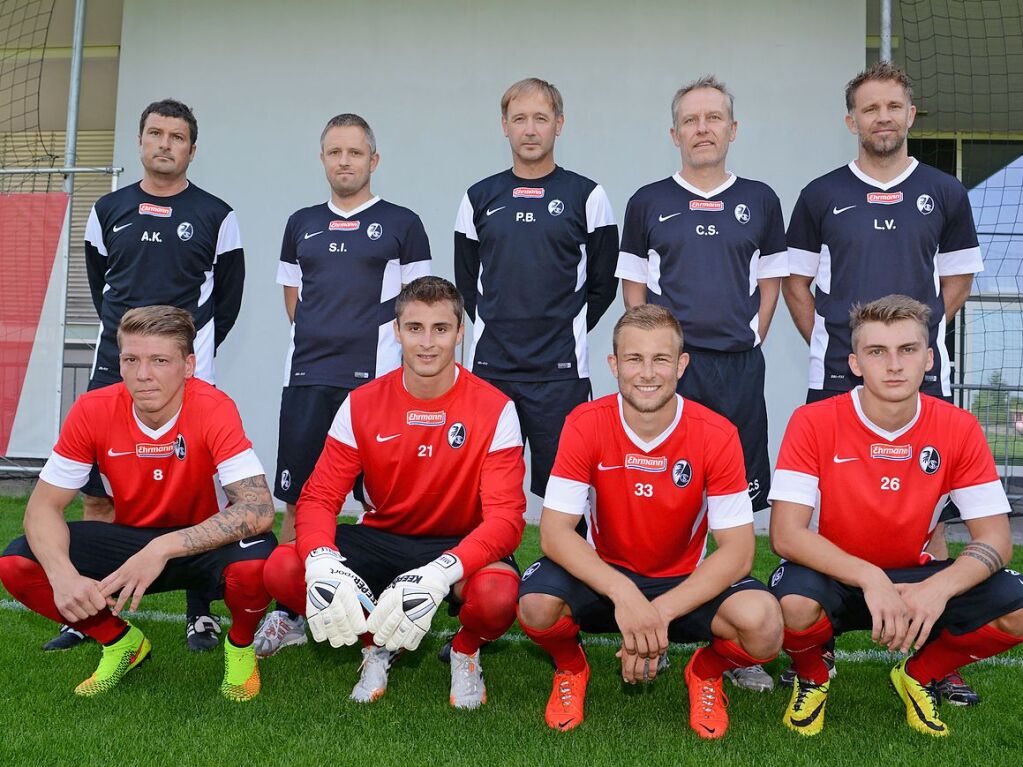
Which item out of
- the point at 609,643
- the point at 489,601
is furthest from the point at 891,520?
the point at 609,643

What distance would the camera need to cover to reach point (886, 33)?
16.7 ft

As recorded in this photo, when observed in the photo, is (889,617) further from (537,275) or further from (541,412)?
(537,275)

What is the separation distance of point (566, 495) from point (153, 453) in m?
1.39

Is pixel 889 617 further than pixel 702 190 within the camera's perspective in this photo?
No

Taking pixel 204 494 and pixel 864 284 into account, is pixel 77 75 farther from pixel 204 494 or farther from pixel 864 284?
pixel 864 284

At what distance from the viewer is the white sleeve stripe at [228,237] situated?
3.97m

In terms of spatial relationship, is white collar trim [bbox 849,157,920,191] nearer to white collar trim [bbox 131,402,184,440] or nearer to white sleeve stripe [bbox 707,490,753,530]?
white sleeve stripe [bbox 707,490,753,530]

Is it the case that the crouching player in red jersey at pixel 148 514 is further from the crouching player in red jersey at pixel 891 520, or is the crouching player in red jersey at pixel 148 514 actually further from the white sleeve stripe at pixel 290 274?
the crouching player in red jersey at pixel 891 520

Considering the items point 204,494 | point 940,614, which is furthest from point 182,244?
point 940,614

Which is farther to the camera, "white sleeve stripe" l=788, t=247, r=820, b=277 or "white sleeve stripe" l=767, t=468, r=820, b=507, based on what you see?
"white sleeve stripe" l=788, t=247, r=820, b=277

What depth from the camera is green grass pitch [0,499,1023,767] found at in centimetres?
241

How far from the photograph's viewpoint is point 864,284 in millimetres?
3279

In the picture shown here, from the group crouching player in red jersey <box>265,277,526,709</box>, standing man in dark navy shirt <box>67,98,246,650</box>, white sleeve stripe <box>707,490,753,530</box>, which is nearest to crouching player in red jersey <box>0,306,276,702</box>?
crouching player in red jersey <box>265,277,526,709</box>

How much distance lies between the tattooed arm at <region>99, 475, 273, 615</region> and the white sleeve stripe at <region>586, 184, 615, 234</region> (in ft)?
5.18
